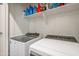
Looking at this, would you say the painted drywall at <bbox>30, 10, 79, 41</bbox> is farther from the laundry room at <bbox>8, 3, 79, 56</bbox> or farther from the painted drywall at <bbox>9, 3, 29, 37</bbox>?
the painted drywall at <bbox>9, 3, 29, 37</bbox>

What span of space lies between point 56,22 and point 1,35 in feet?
4.19

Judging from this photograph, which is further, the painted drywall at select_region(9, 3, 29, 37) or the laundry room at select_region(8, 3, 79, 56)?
the painted drywall at select_region(9, 3, 29, 37)

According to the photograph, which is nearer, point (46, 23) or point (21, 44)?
point (21, 44)

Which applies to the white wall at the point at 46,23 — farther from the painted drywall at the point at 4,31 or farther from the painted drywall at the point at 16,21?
the painted drywall at the point at 4,31

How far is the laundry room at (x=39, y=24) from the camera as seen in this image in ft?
5.52

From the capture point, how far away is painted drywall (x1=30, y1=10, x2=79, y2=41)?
166 cm

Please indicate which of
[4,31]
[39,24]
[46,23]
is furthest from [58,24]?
[4,31]

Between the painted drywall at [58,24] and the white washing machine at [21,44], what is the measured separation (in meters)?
0.22


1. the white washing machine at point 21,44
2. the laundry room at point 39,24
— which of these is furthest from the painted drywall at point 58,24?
the white washing machine at point 21,44

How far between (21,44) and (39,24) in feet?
2.14

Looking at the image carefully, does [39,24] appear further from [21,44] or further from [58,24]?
[21,44]

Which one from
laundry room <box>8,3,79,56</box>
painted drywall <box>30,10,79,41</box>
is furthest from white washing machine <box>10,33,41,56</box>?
painted drywall <box>30,10,79,41</box>

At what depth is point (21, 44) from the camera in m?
1.75

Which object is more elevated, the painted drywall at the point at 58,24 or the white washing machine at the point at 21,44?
the painted drywall at the point at 58,24
